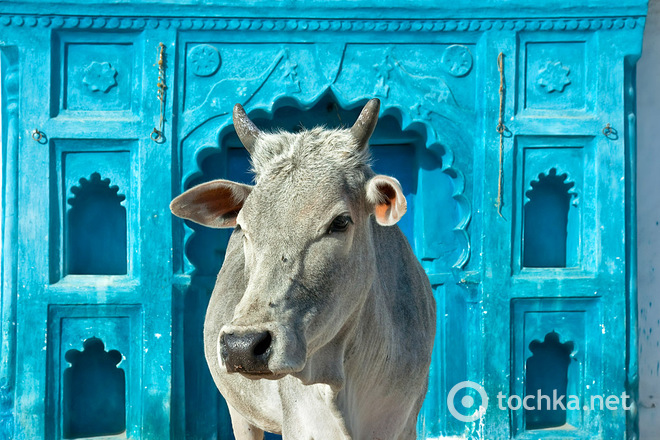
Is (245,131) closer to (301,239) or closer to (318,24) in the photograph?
(301,239)

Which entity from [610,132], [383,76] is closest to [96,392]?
[383,76]

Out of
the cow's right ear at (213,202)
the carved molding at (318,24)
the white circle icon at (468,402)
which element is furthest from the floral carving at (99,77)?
the white circle icon at (468,402)

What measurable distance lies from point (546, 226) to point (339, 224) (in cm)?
347

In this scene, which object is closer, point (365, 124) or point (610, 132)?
point (365, 124)

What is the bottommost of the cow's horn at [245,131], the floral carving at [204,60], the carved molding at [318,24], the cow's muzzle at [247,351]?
the cow's muzzle at [247,351]

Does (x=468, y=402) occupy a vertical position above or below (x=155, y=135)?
below

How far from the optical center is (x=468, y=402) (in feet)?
16.9

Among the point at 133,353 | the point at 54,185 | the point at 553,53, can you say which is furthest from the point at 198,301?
the point at 553,53

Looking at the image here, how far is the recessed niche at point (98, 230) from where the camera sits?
204 inches

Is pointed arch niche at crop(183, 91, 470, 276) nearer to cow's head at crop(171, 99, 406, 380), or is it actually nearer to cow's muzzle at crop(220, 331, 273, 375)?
cow's head at crop(171, 99, 406, 380)

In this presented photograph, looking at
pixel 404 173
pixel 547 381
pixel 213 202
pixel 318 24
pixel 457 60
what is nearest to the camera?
pixel 213 202

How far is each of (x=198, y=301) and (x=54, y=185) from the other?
1203 mm

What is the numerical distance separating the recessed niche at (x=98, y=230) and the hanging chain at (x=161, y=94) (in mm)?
505

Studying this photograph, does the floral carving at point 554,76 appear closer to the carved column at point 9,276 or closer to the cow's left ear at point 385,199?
the cow's left ear at point 385,199
